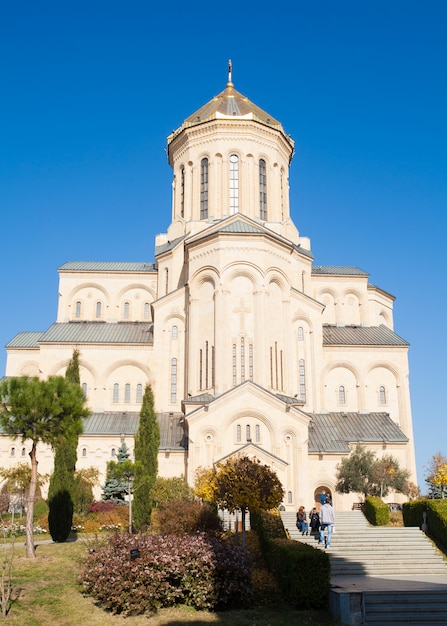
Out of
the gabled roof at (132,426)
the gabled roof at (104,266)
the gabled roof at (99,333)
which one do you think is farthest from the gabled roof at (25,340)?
the gabled roof at (132,426)

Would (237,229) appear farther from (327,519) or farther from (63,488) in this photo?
(327,519)

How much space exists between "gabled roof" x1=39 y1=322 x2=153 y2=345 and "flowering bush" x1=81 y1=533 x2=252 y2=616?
26.7 metres

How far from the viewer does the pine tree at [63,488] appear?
2331cm

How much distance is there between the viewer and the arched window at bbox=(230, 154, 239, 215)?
138ft

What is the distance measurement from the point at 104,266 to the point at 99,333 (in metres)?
7.94

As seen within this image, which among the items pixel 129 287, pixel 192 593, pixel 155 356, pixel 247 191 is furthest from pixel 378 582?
pixel 129 287

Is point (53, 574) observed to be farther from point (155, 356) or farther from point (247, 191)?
point (247, 191)

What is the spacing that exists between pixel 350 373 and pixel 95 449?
687 inches

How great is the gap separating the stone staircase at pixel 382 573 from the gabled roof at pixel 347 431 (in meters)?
9.15

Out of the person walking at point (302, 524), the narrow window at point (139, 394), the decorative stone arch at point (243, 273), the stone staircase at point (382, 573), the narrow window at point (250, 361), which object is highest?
the decorative stone arch at point (243, 273)

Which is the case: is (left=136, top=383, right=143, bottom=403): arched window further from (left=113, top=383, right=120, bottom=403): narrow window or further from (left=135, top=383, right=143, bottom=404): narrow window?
(left=113, top=383, right=120, bottom=403): narrow window

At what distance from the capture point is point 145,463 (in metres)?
28.7

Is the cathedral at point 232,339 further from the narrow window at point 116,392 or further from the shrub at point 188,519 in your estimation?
the shrub at point 188,519

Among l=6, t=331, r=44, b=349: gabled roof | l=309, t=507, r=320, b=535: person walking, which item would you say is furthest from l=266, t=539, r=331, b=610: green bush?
l=6, t=331, r=44, b=349: gabled roof
